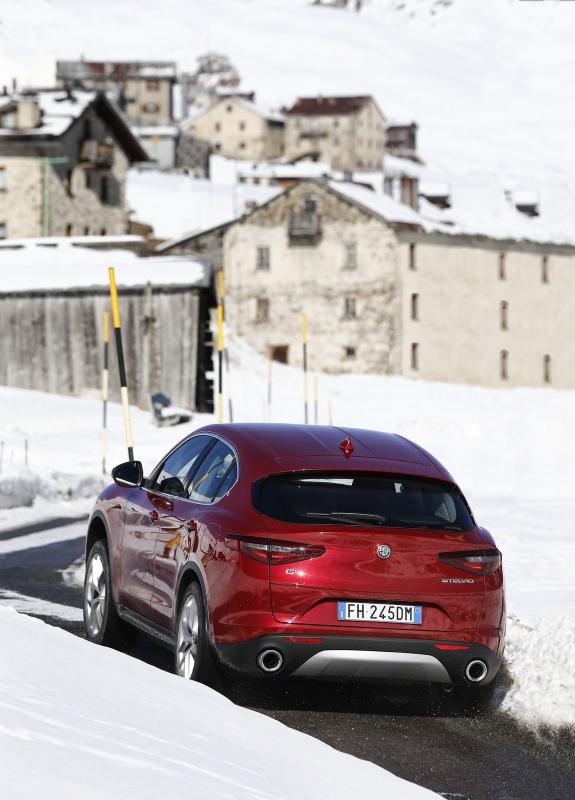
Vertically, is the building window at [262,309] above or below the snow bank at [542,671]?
above

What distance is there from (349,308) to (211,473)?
66.7 meters

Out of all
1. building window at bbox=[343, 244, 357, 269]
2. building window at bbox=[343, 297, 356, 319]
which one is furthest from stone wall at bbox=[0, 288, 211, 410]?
building window at bbox=[343, 244, 357, 269]

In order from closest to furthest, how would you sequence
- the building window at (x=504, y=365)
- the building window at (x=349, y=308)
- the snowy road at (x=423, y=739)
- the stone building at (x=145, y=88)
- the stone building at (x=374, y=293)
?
1. the snowy road at (x=423, y=739)
2. the stone building at (x=374, y=293)
3. the building window at (x=349, y=308)
4. the building window at (x=504, y=365)
5. the stone building at (x=145, y=88)

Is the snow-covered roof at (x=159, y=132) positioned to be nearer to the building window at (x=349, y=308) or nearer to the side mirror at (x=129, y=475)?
the building window at (x=349, y=308)

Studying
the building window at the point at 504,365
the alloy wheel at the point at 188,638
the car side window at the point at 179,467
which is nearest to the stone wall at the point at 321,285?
the building window at the point at 504,365

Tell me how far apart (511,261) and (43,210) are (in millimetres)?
23664

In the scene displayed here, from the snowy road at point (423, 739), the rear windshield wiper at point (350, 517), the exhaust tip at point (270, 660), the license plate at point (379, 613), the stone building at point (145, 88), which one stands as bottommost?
the snowy road at point (423, 739)

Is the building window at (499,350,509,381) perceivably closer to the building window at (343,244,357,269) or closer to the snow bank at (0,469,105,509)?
the building window at (343,244,357,269)

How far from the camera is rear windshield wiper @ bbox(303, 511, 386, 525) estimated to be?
803 cm

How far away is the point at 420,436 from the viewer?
45.2m

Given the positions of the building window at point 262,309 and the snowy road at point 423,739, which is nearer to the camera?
the snowy road at point 423,739

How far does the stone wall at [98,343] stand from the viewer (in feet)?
140

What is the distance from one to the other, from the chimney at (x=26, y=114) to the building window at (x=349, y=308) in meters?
16.4

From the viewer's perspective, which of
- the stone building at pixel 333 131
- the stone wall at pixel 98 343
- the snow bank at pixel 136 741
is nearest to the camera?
the snow bank at pixel 136 741
